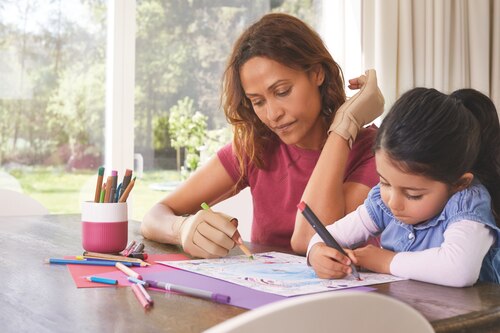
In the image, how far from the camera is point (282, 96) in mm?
1674

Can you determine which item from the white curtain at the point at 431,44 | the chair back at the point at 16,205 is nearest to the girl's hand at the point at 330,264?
the chair back at the point at 16,205

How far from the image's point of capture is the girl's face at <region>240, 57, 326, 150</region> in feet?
5.47

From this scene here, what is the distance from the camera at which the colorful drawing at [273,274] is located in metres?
1.05

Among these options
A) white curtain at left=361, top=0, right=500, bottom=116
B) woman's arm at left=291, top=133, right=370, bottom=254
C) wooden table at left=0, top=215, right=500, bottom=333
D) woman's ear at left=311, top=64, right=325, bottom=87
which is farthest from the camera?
white curtain at left=361, top=0, right=500, bottom=116

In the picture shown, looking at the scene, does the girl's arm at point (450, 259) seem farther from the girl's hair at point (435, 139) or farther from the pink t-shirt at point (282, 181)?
the pink t-shirt at point (282, 181)

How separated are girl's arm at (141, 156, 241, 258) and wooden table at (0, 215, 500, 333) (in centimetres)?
27

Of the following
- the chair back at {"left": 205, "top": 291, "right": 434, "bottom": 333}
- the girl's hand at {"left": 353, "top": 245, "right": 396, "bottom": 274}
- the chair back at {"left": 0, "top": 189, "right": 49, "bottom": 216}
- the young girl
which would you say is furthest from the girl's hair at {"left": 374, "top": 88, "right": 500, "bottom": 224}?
the chair back at {"left": 0, "top": 189, "right": 49, "bottom": 216}

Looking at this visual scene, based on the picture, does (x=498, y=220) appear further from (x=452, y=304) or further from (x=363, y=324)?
(x=363, y=324)

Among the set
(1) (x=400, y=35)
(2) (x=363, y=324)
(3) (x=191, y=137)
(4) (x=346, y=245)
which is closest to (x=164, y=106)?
(3) (x=191, y=137)

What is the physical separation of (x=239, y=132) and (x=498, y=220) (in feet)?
2.64

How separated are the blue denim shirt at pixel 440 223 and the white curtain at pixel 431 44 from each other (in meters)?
2.32

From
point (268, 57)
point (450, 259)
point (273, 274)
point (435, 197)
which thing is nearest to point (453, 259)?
point (450, 259)

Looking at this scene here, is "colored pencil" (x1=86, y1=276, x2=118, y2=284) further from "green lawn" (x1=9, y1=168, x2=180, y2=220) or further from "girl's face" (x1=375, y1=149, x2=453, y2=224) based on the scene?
"green lawn" (x1=9, y1=168, x2=180, y2=220)

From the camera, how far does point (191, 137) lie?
3.68 meters
